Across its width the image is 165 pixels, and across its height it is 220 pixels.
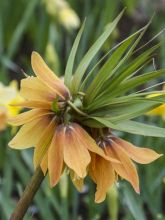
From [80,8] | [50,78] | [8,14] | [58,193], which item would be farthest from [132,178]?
[80,8]

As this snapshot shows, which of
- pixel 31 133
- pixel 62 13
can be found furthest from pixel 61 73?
pixel 31 133

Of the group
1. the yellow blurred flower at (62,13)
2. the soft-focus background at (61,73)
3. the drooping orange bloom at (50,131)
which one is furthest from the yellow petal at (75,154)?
the yellow blurred flower at (62,13)

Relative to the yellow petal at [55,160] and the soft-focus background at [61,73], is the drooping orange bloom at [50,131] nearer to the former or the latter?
the yellow petal at [55,160]

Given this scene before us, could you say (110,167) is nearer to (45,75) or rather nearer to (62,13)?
(45,75)

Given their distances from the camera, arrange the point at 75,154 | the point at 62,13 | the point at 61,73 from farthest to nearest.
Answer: the point at 62,13, the point at 61,73, the point at 75,154

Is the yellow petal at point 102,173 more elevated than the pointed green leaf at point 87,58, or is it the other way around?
the pointed green leaf at point 87,58

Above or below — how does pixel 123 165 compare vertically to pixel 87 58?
below

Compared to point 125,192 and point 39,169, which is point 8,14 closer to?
point 125,192
